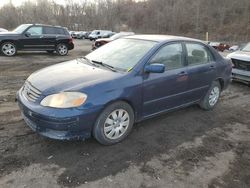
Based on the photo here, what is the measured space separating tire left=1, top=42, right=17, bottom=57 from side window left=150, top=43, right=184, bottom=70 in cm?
1045

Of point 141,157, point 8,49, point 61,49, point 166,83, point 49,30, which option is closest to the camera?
point 141,157

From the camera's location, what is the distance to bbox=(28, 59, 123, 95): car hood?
3721 mm

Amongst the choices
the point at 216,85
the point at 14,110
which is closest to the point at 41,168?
the point at 14,110

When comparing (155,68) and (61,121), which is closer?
(61,121)

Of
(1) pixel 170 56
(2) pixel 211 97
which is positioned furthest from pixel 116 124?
(2) pixel 211 97

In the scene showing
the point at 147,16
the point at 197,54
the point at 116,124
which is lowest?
the point at 116,124

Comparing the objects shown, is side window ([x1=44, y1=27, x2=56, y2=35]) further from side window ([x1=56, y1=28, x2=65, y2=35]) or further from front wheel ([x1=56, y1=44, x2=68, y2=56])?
front wheel ([x1=56, y1=44, x2=68, y2=56])

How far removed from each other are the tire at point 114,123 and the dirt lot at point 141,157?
0.48 feet

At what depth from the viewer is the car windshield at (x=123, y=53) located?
4359mm

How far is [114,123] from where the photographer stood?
3998 millimetres

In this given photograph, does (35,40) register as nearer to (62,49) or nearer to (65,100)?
(62,49)

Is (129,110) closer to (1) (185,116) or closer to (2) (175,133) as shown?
(2) (175,133)

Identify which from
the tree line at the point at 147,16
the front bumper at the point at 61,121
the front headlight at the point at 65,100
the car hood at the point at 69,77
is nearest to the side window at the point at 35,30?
the car hood at the point at 69,77

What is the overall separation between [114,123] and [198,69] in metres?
2.18
